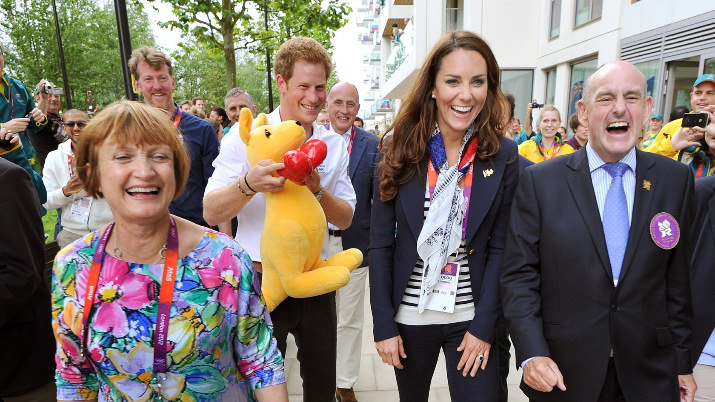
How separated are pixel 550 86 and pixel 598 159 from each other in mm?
14766

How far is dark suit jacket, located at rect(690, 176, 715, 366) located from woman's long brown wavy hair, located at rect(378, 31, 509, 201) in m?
1.06

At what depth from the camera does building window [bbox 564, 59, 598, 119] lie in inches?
482

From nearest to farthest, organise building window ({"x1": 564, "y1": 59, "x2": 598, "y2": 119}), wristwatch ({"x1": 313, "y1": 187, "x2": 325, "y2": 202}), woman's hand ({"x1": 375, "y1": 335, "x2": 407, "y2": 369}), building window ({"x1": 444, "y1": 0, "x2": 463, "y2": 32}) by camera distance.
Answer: woman's hand ({"x1": 375, "y1": 335, "x2": 407, "y2": 369}) < wristwatch ({"x1": 313, "y1": 187, "x2": 325, "y2": 202}) < building window ({"x1": 564, "y1": 59, "x2": 598, "y2": 119}) < building window ({"x1": 444, "y1": 0, "x2": 463, "y2": 32})

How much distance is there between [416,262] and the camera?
203 cm

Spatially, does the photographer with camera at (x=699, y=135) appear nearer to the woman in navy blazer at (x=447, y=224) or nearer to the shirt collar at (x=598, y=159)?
the shirt collar at (x=598, y=159)

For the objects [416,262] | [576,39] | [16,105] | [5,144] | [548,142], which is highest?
[576,39]

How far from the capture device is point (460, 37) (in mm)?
1975

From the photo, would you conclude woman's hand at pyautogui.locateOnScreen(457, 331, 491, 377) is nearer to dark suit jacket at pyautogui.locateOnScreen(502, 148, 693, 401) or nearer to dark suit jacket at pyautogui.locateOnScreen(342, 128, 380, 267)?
dark suit jacket at pyautogui.locateOnScreen(502, 148, 693, 401)

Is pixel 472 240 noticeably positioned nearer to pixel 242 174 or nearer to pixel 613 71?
pixel 613 71


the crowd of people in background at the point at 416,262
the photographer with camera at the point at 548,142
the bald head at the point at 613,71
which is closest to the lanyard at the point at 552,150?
the photographer with camera at the point at 548,142

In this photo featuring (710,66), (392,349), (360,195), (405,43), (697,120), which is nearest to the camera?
(392,349)

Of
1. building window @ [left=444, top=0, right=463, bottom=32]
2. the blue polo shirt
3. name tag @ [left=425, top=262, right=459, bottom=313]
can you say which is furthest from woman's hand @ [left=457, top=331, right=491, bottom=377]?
building window @ [left=444, top=0, right=463, bottom=32]

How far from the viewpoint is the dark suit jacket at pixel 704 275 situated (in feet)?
6.74

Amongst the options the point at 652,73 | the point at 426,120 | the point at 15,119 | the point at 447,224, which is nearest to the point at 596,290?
the point at 447,224
